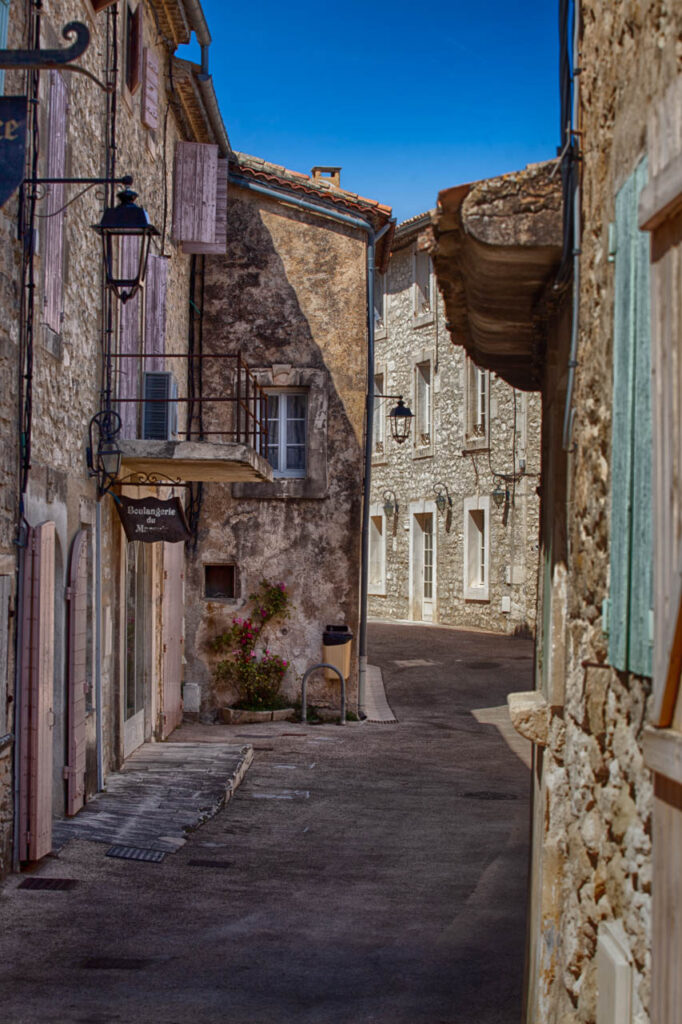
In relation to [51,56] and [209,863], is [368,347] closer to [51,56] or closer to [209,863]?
[209,863]

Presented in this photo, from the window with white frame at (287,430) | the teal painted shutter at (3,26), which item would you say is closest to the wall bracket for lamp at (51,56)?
the teal painted shutter at (3,26)

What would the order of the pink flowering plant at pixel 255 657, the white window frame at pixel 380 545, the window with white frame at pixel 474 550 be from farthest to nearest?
1. the white window frame at pixel 380 545
2. the window with white frame at pixel 474 550
3. the pink flowering plant at pixel 255 657

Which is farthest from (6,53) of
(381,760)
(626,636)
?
(381,760)

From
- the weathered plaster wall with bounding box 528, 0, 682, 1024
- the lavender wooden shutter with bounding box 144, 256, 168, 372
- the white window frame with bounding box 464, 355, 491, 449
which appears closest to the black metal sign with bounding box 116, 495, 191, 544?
the lavender wooden shutter with bounding box 144, 256, 168, 372

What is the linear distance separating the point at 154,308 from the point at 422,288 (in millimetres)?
14956

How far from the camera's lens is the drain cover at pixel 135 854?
27.4 feet

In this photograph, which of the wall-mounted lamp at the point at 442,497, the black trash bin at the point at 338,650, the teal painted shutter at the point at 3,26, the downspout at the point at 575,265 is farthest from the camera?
the wall-mounted lamp at the point at 442,497

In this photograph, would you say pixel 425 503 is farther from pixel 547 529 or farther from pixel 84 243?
pixel 547 529

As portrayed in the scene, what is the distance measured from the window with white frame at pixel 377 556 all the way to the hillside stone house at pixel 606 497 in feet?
79.6

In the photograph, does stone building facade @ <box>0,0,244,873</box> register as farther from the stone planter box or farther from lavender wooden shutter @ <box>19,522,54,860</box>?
the stone planter box

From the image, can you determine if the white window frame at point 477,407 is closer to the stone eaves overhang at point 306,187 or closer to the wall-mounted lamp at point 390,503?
the wall-mounted lamp at point 390,503

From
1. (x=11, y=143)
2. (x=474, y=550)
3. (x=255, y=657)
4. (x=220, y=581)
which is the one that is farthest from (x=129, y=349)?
(x=474, y=550)

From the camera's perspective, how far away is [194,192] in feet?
48.7

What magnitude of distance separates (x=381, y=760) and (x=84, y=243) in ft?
20.1
